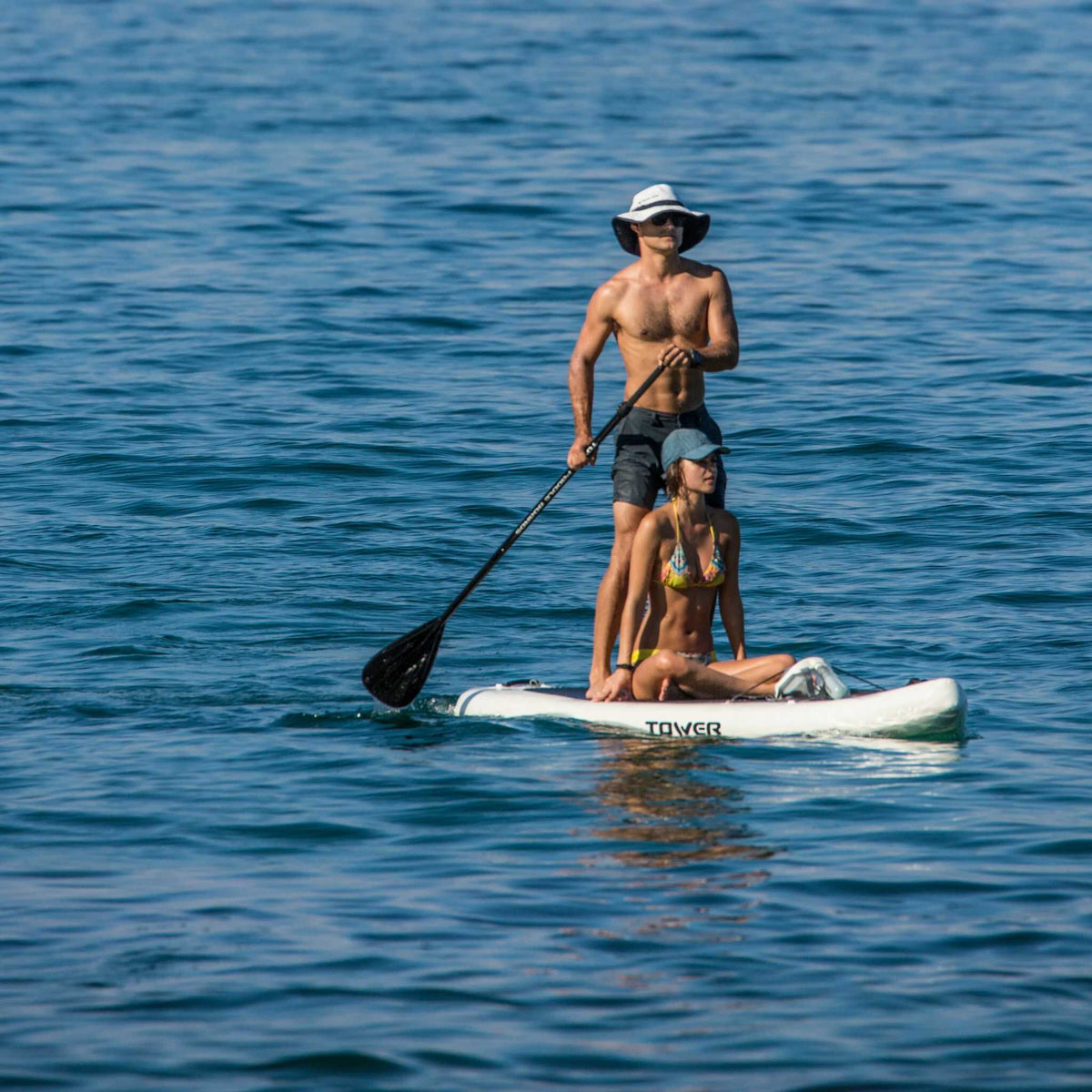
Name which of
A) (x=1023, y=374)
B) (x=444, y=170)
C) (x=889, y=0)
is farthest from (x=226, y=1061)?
(x=889, y=0)

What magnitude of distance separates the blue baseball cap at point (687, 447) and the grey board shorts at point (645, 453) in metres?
0.20

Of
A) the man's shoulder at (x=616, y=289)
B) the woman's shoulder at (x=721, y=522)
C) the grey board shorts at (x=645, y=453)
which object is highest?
the man's shoulder at (x=616, y=289)

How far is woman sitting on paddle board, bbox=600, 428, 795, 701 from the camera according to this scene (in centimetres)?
976

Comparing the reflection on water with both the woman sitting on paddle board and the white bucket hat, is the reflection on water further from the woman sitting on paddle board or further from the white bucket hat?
the white bucket hat

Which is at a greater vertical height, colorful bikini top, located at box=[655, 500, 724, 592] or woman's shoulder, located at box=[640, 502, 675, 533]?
woman's shoulder, located at box=[640, 502, 675, 533]

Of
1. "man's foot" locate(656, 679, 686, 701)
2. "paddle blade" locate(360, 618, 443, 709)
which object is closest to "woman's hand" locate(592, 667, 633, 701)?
"man's foot" locate(656, 679, 686, 701)

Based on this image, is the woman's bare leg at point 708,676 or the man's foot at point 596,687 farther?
the man's foot at point 596,687

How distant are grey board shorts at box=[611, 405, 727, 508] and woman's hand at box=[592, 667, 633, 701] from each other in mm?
870

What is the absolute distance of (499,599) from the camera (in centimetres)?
1289

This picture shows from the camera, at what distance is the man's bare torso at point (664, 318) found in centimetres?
994

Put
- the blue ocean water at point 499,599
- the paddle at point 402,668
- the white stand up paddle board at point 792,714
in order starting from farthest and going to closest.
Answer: the paddle at point 402,668 < the white stand up paddle board at point 792,714 < the blue ocean water at point 499,599

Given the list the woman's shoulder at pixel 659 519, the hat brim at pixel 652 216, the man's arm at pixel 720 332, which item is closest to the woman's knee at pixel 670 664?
the woman's shoulder at pixel 659 519

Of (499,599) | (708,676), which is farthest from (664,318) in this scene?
(499,599)

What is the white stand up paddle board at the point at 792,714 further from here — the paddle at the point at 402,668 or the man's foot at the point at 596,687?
the paddle at the point at 402,668
